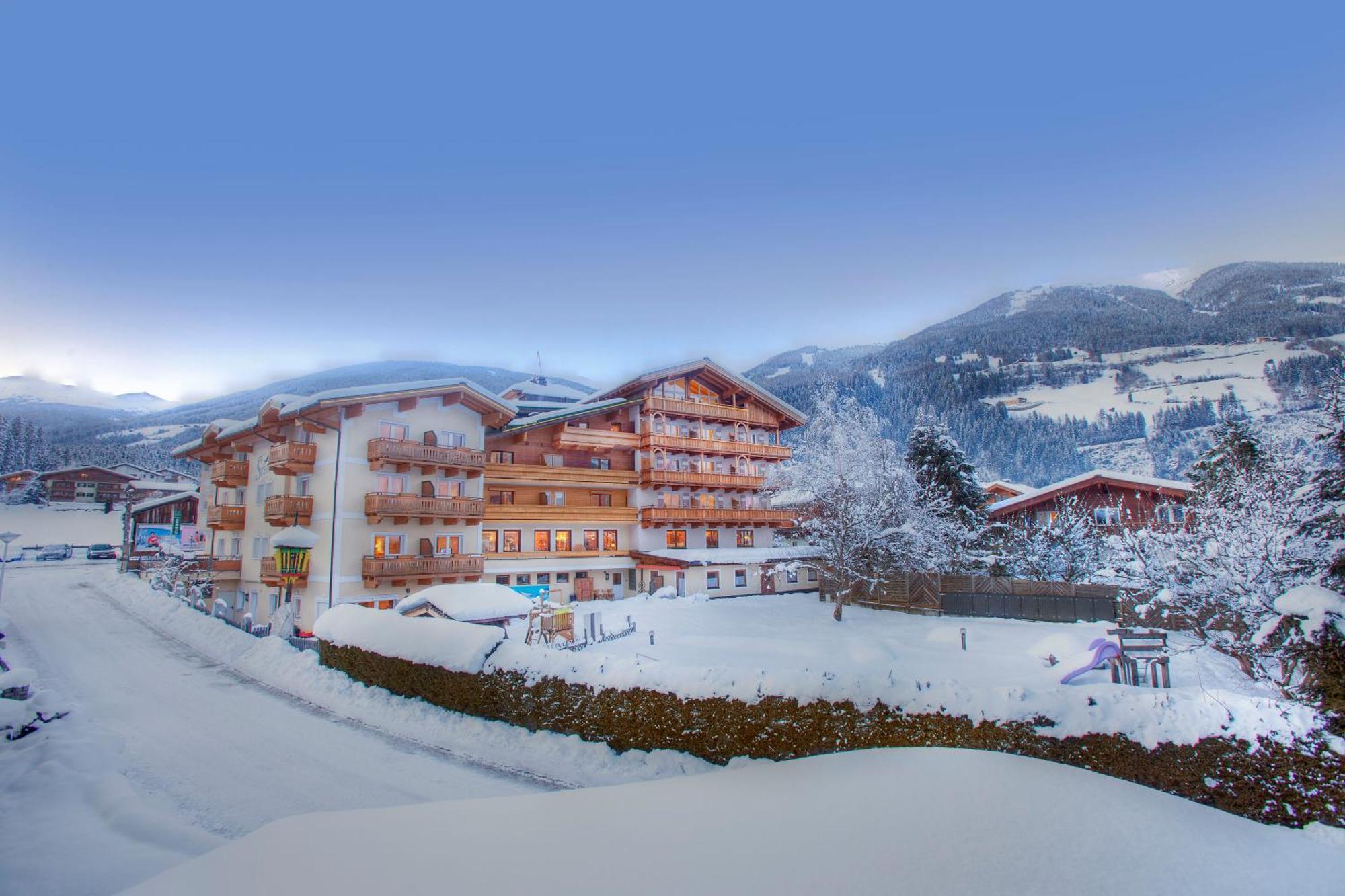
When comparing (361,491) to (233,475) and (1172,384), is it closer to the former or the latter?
(233,475)

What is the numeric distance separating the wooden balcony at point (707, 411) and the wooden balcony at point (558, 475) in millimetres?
4987

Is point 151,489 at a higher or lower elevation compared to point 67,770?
higher

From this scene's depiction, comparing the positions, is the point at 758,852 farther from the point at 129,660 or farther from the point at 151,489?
the point at 151,489

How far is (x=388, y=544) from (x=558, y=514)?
34.9 ft

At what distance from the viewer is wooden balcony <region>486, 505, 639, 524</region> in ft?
120

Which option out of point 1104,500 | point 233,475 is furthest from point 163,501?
point 1104,500

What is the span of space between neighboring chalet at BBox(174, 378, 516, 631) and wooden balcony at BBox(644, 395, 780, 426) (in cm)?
1077

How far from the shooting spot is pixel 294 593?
100 ft

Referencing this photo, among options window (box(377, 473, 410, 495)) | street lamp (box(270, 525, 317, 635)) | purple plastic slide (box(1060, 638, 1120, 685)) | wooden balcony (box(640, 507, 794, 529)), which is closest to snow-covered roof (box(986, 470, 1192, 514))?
wooden balcony (box(640, 507, 794, 529))

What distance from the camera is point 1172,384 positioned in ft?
246

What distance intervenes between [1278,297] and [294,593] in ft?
311

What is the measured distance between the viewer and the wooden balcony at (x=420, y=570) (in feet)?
96.9

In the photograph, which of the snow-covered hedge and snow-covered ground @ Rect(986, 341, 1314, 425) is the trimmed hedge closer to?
the snow-covered hedge

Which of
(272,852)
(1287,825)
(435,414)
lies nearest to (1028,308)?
(435,414)
